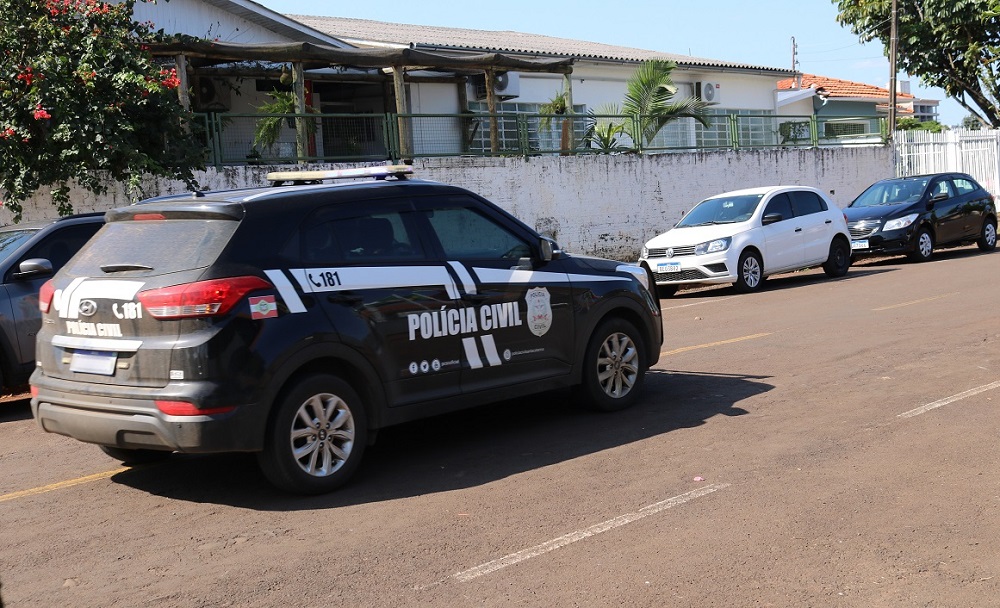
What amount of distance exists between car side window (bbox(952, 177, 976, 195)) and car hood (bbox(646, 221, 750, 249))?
7.52m

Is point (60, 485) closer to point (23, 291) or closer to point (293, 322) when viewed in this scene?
point (293, 322)

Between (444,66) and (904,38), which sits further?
(904,38)

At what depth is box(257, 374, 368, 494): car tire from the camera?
610cm

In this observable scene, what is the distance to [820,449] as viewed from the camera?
6898 millimetres

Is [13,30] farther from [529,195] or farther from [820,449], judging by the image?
[820,449]

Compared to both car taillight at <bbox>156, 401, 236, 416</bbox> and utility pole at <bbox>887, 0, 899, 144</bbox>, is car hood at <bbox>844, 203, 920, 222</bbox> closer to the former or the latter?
utility pole at <bbox>887, 0, 899, 144</bbox>

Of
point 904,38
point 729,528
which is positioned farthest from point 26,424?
point 904,38

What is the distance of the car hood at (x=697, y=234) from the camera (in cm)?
1772

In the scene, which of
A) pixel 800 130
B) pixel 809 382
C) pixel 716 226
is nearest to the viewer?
pixel 809 382

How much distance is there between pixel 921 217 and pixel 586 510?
706 inches

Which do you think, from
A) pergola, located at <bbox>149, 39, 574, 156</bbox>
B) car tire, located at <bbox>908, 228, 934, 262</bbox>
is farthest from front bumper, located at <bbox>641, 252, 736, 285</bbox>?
car tire, located at <bbox>908, 228, 934, 262</bbox>

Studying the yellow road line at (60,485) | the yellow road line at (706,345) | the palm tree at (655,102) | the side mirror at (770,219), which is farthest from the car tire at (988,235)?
the yellow road line at (60,485)

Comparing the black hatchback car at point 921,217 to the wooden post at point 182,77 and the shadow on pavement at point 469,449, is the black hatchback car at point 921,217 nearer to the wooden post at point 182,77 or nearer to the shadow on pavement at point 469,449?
the wooden post at point 182,77

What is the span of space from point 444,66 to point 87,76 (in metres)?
10.3
